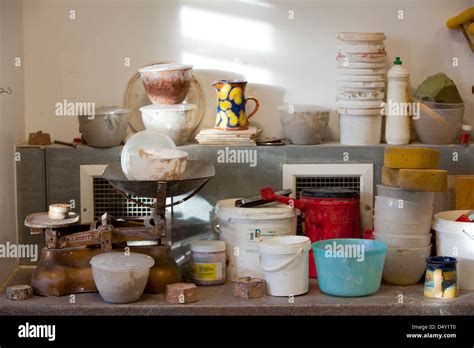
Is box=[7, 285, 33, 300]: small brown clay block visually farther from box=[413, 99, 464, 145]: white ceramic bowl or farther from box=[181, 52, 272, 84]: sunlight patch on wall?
box=[413, 99, 464, 145]: white ceramic bowl

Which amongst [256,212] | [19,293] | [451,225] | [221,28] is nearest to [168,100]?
[221,28]

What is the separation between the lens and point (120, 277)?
13.7 ft

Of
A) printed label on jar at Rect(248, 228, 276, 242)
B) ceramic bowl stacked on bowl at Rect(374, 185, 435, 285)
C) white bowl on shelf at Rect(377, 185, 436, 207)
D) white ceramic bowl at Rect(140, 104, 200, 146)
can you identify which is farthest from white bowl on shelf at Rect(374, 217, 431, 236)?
white ceramic bowl at Rect(140, 104, 200, 146)

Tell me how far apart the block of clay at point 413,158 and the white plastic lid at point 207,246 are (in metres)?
0.99

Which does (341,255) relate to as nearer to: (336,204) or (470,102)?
(336,204)

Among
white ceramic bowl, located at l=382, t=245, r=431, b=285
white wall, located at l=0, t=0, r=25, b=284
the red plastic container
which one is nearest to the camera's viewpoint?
white ceramic bowl, located at l=382, t=245, r=431, b=285

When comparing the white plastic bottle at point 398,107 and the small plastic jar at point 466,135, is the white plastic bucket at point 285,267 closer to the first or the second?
the white plastic bottle at point 398,107

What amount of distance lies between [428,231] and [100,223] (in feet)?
5.63

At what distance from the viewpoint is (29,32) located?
17.2ft

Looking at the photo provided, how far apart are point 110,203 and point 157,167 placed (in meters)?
0.80

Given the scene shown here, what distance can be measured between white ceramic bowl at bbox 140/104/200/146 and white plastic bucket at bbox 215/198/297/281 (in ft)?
1.86

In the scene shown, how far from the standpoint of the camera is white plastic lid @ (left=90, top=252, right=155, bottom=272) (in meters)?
4.20

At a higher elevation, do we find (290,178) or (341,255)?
(290,178)
